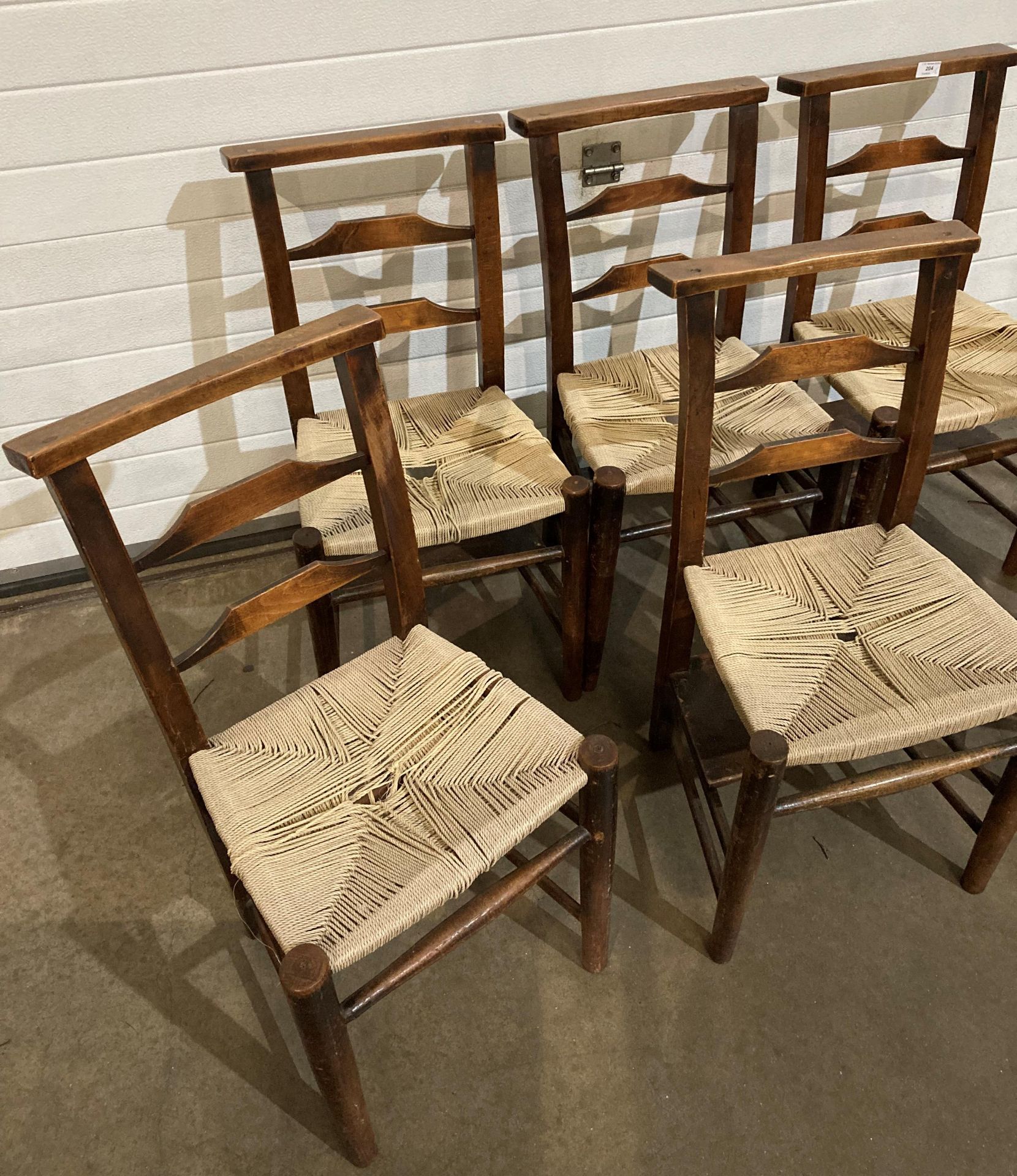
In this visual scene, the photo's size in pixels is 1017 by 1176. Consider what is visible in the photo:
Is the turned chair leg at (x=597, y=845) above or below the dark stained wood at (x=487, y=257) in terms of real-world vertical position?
below

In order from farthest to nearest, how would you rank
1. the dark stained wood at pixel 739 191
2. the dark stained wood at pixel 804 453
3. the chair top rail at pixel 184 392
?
the dark stained wood at pixel 739 191
the dark stained wood at pixel 804 453
the chair top rail at pixel 184 392

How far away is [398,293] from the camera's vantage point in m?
1.97

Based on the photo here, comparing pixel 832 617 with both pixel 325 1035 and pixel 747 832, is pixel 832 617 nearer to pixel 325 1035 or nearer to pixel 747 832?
pixel 747 832

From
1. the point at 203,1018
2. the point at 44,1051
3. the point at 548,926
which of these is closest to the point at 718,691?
the point at 548,926

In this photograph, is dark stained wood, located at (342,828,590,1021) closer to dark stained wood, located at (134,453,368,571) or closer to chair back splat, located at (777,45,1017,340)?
dark stained wood, located at (134,453,368,571)

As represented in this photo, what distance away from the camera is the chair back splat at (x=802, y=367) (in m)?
1.17

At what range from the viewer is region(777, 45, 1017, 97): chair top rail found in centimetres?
169

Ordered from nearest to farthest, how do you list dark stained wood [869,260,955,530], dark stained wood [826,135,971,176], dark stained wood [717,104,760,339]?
dark stained wood [869,260,955,530] < dark stained wood [717,104,760,339] < dark stained wood [826,135,971,176]

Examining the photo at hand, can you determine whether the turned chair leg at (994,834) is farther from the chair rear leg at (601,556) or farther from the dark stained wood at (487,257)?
the dark stained wood at (487,257)

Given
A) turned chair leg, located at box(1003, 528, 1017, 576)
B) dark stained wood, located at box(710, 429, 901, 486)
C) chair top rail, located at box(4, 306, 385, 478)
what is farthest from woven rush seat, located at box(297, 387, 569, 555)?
turned chair leg, located at box(1003, 528, 1017, 576)

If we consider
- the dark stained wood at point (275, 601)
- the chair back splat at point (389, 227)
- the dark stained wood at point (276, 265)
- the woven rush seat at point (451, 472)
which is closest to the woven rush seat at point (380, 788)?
the dark stained wood at point (275, 601)

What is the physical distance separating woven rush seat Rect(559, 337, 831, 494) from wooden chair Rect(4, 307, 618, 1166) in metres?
0.52

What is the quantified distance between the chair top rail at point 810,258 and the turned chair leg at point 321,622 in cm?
68

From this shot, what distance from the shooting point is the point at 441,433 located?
68.7 inches
